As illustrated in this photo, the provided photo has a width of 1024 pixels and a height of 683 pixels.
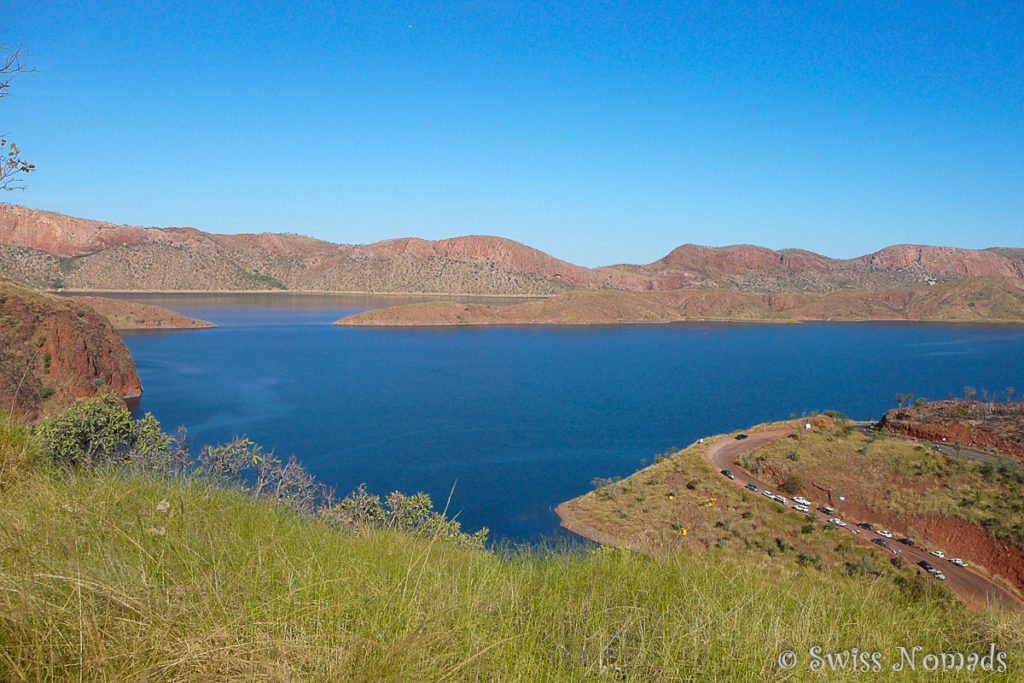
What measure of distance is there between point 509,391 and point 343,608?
64.5 meters

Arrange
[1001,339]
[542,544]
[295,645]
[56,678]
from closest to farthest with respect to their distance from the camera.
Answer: [56,678] → [295,645] → [542,544] → [1001,339]

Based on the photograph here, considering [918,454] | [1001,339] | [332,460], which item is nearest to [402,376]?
[332,460]

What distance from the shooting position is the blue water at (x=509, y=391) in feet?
129

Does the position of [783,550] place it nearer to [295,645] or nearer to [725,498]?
[725,498]

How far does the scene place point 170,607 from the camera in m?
2.82

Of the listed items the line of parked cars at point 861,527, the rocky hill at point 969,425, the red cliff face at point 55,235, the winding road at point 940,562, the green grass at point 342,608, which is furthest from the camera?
the red cliff face at point 55,235

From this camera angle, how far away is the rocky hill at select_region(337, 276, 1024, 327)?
14650 centimetres

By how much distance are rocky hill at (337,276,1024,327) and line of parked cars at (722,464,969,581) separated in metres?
112

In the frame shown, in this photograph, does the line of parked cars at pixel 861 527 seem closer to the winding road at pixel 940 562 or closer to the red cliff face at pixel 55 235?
the winding road at pixel 940 562

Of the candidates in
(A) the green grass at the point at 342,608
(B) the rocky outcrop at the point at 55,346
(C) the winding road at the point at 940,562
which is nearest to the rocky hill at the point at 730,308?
(B) the rocky outcrop at the point at 55,346

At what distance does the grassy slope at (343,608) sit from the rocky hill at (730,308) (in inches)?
5259

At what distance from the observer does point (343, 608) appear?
314cm

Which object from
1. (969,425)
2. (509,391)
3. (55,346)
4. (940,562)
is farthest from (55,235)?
(940,562)

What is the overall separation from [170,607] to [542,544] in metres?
3.91
